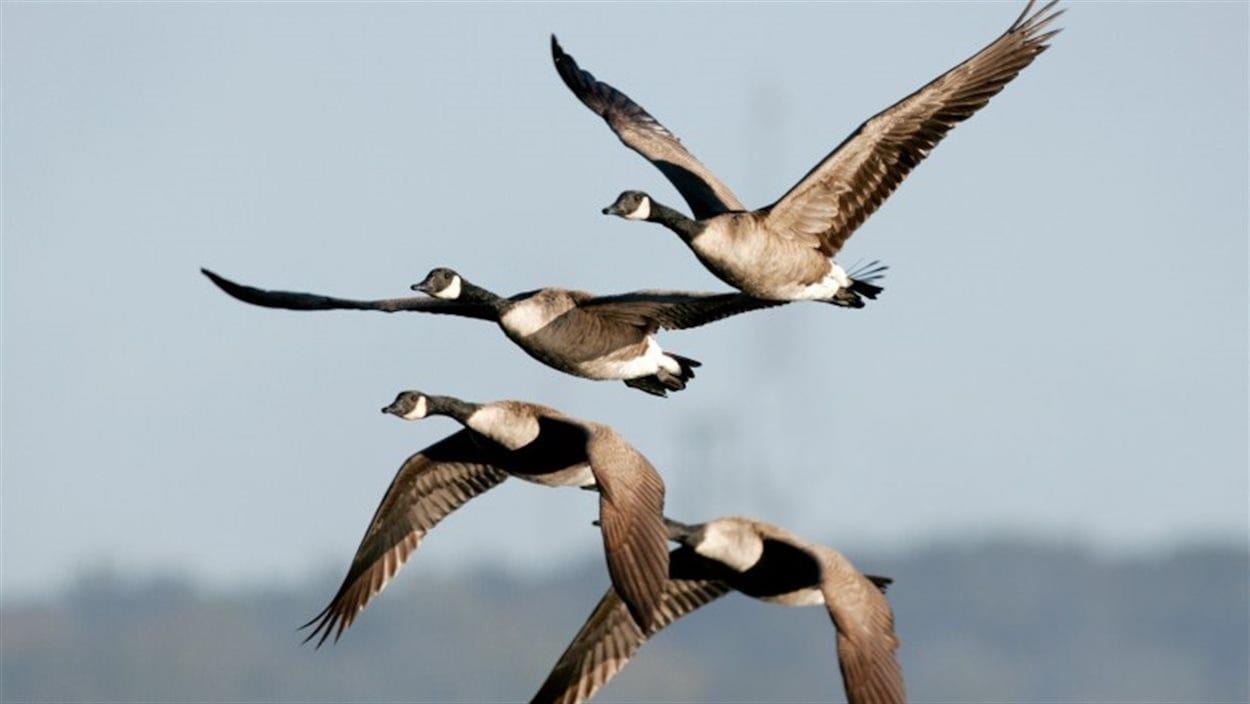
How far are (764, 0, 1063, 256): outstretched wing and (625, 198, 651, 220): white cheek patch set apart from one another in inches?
28.2

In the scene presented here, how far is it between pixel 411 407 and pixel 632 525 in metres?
2.50

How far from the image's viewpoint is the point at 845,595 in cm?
1582

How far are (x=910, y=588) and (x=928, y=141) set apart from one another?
16284 centimetres

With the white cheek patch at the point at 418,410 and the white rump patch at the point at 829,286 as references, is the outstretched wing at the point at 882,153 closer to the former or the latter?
the white rump patch at the point at 829,286

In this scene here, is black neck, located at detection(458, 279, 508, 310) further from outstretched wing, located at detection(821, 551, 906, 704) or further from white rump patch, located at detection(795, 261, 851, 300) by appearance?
outstretched wing, located at detection(821, 551, 906, 704)

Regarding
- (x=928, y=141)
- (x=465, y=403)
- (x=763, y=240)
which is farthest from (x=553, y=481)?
(x=928, y=141)

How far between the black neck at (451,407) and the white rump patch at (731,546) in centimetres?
166

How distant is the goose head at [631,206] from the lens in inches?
669

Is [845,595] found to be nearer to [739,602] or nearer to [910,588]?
[739,602]

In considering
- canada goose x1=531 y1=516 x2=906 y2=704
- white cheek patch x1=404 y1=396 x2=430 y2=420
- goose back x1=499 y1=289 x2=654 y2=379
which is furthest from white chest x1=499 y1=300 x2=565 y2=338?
canada goose x1=531 y1=516 x2=906 y2=704

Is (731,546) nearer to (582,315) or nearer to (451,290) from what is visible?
(582,315)

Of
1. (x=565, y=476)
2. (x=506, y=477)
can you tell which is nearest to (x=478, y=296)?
(x=565, y=476)

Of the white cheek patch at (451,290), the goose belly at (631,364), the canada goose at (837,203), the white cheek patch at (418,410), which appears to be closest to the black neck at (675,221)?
the canada goose at (837,203)

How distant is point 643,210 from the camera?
55.8 ft
